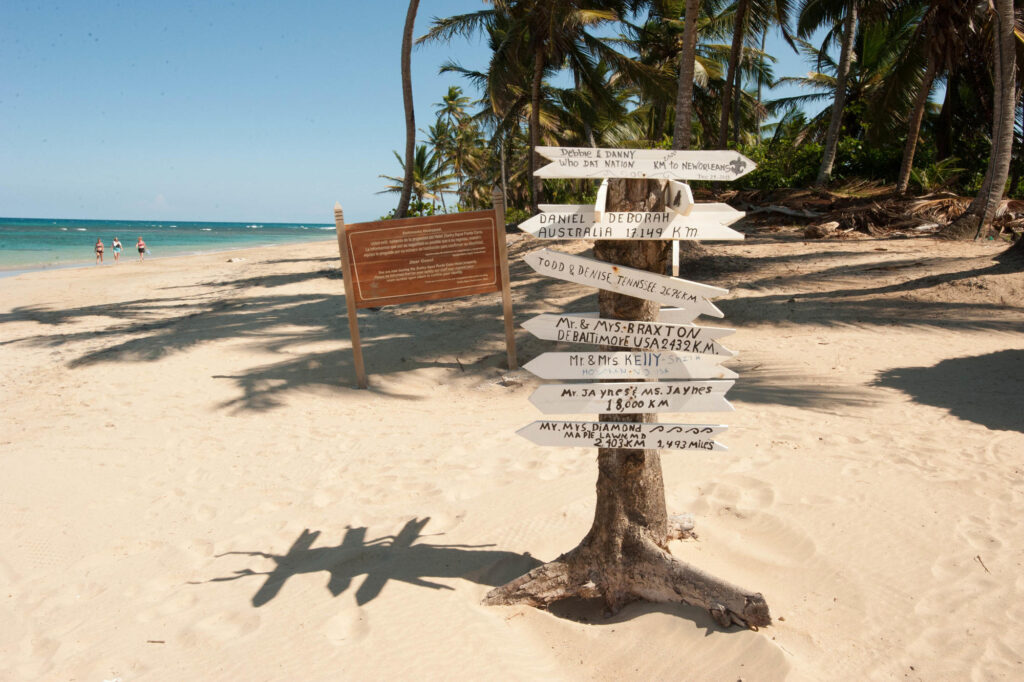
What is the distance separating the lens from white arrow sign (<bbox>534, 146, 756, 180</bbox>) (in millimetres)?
2528

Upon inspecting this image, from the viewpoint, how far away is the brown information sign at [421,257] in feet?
22.4

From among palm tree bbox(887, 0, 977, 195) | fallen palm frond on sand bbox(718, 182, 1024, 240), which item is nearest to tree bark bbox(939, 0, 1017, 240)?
fallen palm frond on sand bbox(718, 182, 1024, 240)

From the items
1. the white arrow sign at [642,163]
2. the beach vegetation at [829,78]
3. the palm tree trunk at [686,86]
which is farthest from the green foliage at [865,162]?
the white arrow sign at [642,163]

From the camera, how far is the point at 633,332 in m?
2.66

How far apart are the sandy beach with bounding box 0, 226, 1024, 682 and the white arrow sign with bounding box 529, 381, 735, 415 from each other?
0.95m

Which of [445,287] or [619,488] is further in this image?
[445,287]

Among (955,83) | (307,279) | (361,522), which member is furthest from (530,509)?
(955,83)

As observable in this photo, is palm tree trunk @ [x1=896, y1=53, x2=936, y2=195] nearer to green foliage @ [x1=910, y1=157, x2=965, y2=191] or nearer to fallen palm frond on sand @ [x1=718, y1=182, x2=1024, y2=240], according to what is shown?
green foliage @ [x1=910, y1=157, x2=965, y2=191]

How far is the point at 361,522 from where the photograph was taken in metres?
4.04

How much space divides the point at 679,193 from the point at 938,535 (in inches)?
95.6

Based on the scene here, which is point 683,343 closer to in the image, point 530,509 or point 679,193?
point 679,193

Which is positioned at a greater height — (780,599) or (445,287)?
(445,287)

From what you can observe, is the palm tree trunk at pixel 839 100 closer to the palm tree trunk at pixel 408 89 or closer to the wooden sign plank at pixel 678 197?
the palm tree trunk at pixel 408 89

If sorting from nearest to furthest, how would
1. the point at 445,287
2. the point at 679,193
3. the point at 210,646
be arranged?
1. the point at 679,193
2. the point at 210,646
3. the point at 445,287
